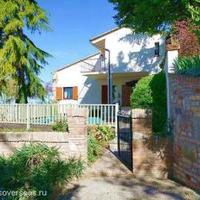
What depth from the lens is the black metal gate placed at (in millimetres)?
9403

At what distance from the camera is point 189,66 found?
785 cm

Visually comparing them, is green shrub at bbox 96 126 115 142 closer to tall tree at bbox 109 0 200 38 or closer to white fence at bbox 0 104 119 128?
white fence at bbox 0 104 119 128

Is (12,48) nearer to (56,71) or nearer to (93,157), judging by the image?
(56,71)

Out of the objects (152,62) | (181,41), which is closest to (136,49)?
(152,62)

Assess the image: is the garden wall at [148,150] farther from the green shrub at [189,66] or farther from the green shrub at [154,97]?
the green shrub at [154,97]

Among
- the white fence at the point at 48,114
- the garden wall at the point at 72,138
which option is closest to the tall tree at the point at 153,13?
the white fence at the point at 48,114

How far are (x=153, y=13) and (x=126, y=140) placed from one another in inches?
165

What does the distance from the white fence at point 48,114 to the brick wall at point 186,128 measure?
20.3 ft

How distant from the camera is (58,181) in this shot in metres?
8.21

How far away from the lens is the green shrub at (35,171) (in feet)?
25.7

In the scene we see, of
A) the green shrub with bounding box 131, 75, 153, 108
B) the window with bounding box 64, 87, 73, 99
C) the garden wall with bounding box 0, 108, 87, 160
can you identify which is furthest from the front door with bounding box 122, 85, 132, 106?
the garden wall with bounding box 0, 108, 87, 160

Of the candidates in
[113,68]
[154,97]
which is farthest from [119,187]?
[113,68]

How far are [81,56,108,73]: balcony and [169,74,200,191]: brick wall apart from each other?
18778mm

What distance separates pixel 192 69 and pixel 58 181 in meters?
3.66
